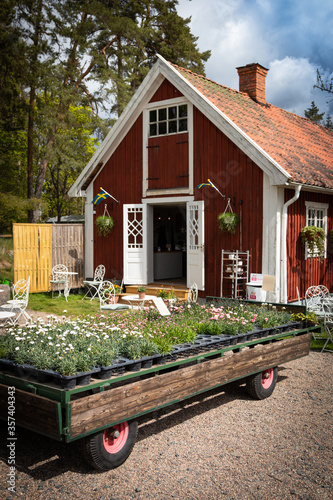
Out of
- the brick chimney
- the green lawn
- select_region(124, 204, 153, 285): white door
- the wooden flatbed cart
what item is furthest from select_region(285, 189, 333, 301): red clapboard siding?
the wooden flatbed cart

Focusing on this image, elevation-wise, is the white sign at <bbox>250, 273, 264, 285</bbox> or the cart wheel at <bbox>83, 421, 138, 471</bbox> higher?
the white sign at <bbox>250, 273, 264, 285</bbox>

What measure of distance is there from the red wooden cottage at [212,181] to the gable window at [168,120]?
0.09 feet

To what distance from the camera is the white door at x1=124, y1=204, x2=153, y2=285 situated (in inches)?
518

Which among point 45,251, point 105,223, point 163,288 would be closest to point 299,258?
point 163,288

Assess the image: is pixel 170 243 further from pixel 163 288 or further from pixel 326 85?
pixel 326 85

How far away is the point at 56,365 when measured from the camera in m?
4.18

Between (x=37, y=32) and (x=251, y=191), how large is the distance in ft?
45.5

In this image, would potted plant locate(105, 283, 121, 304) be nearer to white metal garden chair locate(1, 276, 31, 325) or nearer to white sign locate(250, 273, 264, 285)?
white metal garden chair locate(1, 276, 31, 325)

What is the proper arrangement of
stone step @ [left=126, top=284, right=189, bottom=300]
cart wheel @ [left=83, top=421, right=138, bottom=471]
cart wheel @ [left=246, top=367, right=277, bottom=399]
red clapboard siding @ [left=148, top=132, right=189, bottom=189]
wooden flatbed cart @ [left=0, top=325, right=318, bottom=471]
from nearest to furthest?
wooden flatbed cart @ [left=0, top=325, right=318, bottom=471] → cart wheel @ [left=83, top=421, right=138, bottom=471] → cart wheel @ [left=246, top=367, right=277, bottom=399] → stone step @ [left=126, top=284, right=189, bottom=300] → red clapboard siding @ [left=148, top=132, right=189, bottom=189]

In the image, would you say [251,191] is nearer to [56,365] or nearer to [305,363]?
[305,363]

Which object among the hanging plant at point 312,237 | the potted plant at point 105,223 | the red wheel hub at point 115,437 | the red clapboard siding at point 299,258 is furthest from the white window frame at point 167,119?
Answer: the red wheel hub at point 115,437

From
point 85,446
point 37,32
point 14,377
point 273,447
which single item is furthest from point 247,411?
point 37,32

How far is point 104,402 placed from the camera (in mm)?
3873

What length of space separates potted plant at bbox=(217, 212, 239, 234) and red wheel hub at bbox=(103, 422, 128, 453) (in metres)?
7.48
